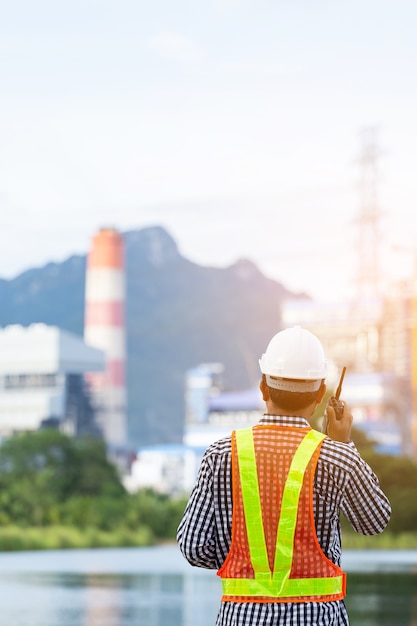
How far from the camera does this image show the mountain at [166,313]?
85.8 meters

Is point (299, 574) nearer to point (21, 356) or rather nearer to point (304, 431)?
point (304, 431)

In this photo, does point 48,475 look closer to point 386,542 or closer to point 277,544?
point 386,542

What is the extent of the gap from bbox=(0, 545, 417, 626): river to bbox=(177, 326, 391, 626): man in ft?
21.3

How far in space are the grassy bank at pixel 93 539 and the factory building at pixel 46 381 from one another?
1781cm

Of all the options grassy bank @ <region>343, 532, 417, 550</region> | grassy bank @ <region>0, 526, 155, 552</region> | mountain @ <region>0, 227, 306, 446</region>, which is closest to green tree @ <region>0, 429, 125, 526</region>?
grassy bank @ <region>0, 526, 155, 552</region>

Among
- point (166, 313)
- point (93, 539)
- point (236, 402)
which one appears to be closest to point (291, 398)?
point (93, 539)

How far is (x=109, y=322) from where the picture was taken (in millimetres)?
45969

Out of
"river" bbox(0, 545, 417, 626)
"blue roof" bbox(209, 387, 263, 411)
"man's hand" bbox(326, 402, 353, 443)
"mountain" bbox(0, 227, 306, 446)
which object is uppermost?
"mountain" bbox(0, 227, 306, 446)

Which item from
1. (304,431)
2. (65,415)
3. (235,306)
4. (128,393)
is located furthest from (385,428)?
(235,306)

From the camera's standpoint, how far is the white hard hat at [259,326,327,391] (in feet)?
6.35

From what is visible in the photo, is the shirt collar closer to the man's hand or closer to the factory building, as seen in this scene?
the man's hand

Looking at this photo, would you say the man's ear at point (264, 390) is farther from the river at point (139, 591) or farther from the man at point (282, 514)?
the river at point (139, 591)

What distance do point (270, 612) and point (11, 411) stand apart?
4037cm

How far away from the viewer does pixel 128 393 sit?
85.1 m
